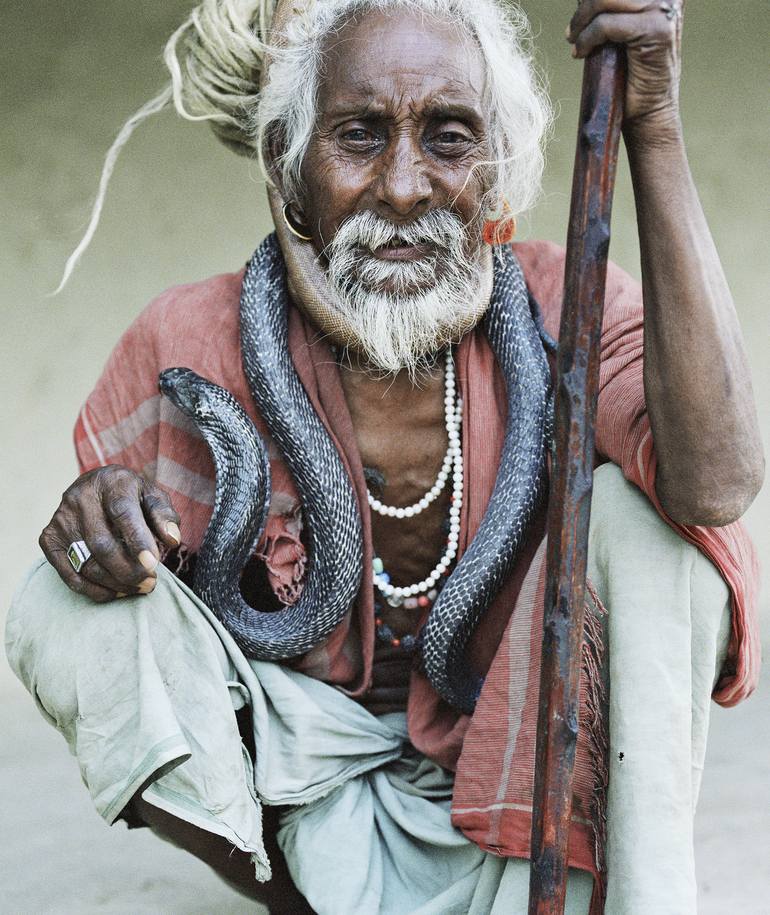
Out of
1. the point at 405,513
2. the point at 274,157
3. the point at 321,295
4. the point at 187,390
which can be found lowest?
the point at 405,513

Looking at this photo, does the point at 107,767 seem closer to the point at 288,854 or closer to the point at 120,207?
the point at 288,854

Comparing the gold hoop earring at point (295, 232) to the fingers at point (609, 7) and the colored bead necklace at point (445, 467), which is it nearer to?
the colored bead necklace at point (445, 467)

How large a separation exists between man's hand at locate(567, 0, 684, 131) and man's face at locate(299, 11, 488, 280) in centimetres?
59

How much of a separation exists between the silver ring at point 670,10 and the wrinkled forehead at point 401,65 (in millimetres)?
667

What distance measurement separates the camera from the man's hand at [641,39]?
6.02 feet

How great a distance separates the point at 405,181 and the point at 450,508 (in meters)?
0.60

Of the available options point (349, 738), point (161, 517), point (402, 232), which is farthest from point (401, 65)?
point (349, 738)

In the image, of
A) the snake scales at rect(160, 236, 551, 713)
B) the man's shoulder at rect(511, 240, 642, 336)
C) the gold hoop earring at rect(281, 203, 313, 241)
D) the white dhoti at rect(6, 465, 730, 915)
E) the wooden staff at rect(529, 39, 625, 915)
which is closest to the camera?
the wooden staff at rect(529, 39, 625, 915)

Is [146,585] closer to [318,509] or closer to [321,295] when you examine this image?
[318,509]

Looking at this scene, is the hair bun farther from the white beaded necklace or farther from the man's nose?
the white beaded necklace

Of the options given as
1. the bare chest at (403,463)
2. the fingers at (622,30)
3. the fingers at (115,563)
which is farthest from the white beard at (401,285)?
the fingers at (622,30)

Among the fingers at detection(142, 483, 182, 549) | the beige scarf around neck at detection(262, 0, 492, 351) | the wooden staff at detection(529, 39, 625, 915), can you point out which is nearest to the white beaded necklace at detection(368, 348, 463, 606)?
the beige scarf around neck at detection(262, 0, 492, 351)

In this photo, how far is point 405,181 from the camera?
96.9 inches

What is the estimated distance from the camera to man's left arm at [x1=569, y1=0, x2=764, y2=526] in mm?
2029
